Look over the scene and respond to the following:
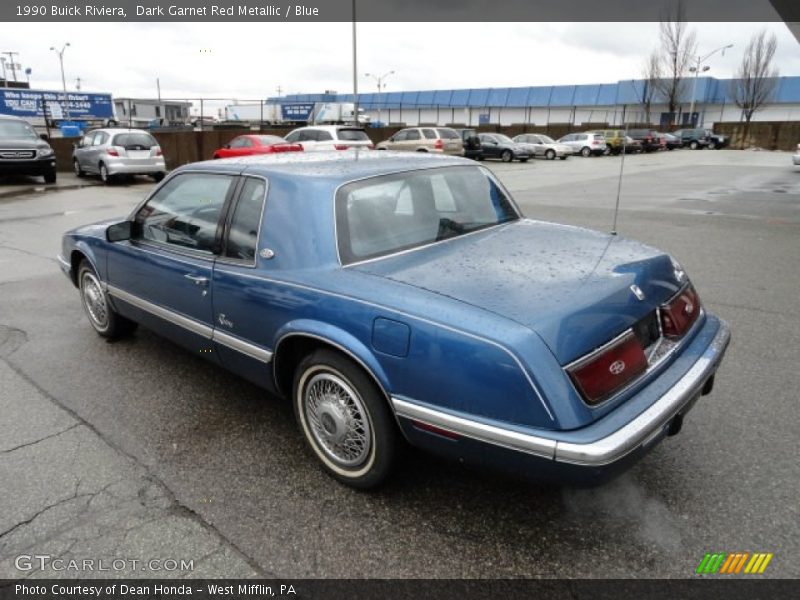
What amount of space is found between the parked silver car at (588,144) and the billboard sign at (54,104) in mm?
29656

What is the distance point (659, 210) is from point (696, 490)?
10304 millimetres

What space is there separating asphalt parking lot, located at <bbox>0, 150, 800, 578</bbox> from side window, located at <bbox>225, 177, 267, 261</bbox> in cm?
107

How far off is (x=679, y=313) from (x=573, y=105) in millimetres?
69161

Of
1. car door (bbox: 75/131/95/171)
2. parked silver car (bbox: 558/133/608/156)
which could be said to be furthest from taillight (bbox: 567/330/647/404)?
parked silver car (bbox: 558/133/608/156)

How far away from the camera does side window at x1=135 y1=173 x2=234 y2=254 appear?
342cm

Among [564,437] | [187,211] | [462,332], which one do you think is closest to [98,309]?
[187,211]

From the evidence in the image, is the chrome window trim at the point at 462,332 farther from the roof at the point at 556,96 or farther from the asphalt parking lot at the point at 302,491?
the roof at the point at 556,96

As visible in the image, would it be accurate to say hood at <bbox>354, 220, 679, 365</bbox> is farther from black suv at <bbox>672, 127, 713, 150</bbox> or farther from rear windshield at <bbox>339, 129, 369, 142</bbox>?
black suv at <bbox>672, 127, 713, 150</bbox>

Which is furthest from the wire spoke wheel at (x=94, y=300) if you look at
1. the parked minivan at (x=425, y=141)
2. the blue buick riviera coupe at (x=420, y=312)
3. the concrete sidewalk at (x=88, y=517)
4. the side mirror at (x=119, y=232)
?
the parked minivan at (x=425, y=141)

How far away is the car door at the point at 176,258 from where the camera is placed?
338cm

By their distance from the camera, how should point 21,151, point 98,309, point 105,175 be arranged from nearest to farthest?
1. point 98,309
2. point 21,151
3. point 105,175

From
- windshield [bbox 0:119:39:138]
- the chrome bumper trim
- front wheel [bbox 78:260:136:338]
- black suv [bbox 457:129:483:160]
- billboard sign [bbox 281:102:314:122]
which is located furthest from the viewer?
billboard sign [bbox 281:102:314:122]

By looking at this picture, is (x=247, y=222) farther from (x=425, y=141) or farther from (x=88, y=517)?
(x=425, y=141)

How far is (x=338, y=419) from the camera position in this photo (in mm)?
2734
